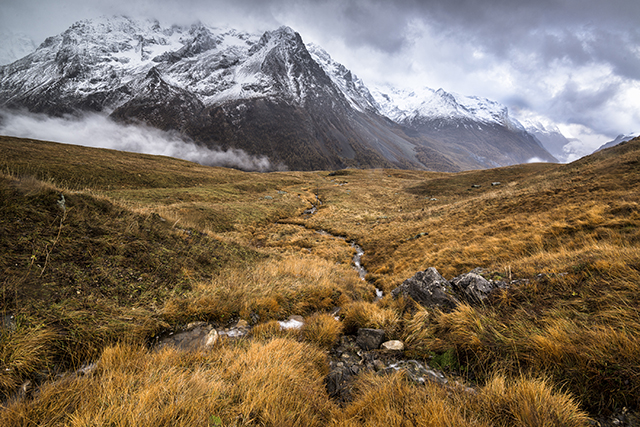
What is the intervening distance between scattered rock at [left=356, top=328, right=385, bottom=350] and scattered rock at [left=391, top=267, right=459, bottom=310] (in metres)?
1.87

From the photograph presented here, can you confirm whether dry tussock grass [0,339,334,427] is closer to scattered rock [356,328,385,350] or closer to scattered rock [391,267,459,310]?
scattered rock [356,328,385,350]

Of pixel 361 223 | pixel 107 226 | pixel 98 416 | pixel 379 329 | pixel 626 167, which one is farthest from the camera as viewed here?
pixel 361 223

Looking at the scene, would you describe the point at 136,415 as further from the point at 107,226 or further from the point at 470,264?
the point at 470,264

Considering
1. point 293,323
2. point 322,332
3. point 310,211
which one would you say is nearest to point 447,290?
point 322,332

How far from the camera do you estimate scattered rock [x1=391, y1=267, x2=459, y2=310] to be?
5.73m

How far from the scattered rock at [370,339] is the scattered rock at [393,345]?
0.14 meters

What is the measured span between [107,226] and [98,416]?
6.46 m

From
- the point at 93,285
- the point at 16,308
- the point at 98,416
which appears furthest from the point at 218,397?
the point at 93,285

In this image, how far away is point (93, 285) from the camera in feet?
15.0

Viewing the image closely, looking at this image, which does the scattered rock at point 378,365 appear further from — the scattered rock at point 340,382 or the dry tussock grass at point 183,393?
the dry tussock grass at point 183,393

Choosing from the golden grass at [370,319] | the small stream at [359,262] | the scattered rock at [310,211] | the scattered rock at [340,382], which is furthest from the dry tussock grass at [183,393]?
the scattered rock at [310,211]

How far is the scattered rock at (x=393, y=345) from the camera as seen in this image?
14.6ft

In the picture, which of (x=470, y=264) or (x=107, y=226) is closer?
(x=107, y=226)

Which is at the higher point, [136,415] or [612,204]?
[612,204]
